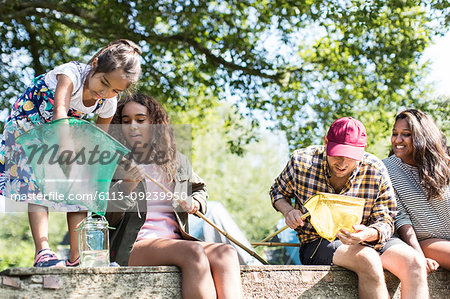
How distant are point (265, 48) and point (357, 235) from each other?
16.2ft

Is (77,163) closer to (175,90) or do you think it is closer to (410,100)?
(175,90)

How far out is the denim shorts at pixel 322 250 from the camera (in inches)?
112

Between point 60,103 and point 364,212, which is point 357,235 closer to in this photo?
point 364,212

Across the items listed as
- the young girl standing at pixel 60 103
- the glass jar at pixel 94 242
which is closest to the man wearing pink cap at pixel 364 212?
the glass jar at pixel 94 242

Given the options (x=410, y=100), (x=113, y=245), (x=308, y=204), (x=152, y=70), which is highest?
(x=152, y=70)

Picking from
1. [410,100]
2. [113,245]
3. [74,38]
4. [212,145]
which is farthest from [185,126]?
[212,145]

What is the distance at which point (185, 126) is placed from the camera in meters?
10.8

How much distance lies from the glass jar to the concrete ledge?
28cm

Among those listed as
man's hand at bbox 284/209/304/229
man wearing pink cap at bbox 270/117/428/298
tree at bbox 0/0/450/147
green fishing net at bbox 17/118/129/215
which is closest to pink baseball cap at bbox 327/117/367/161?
man wearing pink cap at bbox 270/117/428/298

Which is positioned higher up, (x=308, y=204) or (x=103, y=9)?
(x=103, y=9)

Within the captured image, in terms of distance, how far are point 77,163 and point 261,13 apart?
5.04m

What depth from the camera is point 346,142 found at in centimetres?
275

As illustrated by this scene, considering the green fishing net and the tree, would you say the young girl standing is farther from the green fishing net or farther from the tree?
the tree

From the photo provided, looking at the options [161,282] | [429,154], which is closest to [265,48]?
[429,154]
